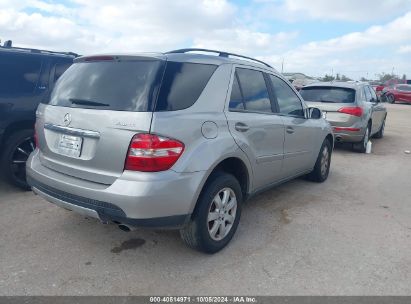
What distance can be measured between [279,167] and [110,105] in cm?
229

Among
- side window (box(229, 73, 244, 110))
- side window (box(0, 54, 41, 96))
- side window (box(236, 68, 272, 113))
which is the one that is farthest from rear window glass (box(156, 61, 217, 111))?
side window (box(0, 54, 41, 96))

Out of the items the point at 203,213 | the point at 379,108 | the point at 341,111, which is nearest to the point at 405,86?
the point at 379,108

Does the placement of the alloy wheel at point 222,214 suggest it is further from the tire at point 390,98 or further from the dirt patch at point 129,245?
Result: the tire at point 390,98

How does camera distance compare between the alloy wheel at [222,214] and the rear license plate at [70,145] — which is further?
the alloy wheel at [222,214]

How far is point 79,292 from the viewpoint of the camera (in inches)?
110

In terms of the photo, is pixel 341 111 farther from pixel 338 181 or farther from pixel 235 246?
pixel 235 246

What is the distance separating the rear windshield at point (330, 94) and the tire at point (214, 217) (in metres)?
5.41

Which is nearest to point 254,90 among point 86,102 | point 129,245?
point 86,102

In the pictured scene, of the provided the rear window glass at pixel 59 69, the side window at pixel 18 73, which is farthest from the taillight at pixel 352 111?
the side window at pixel 18 73

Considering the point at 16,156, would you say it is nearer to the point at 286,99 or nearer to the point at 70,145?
the point at 70,145

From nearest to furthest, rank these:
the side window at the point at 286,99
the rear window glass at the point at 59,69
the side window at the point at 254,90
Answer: the side window at the point at 254,90 < the side window at the point at 286,99 < the rear window glass at the point at 59,69

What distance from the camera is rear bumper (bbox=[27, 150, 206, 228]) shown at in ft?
9.11

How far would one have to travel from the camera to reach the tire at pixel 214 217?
3176 mm

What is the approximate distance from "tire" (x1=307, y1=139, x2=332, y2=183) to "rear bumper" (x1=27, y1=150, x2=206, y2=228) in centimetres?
327
